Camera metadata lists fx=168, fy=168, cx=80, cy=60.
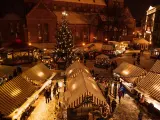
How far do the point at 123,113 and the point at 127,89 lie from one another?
561 centimetres

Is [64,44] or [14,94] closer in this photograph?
[14,94]

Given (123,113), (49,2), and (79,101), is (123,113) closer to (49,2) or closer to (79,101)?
(79,101)

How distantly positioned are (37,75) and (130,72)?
1051 cm

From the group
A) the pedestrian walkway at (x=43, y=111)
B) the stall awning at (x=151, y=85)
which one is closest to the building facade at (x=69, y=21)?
the pedestrian walkway at (x=43, y=111)

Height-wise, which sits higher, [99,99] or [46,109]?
[99,99]

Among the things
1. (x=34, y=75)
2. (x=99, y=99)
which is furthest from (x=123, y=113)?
(x=34, y=75)

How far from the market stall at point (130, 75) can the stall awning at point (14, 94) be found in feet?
33.1

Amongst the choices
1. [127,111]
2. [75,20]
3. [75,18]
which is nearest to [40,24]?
[75,20]

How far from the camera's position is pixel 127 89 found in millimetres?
20000

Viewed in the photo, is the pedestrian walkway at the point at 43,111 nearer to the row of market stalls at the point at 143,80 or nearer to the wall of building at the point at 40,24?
the row of market stalls at the point at 143,80

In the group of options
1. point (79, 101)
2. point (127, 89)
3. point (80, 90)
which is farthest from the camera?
point (127, 89)

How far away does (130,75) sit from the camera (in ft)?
61.7

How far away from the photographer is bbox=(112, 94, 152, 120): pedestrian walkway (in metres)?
14.2

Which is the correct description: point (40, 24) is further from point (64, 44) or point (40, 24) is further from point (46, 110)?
point (46, 110)
